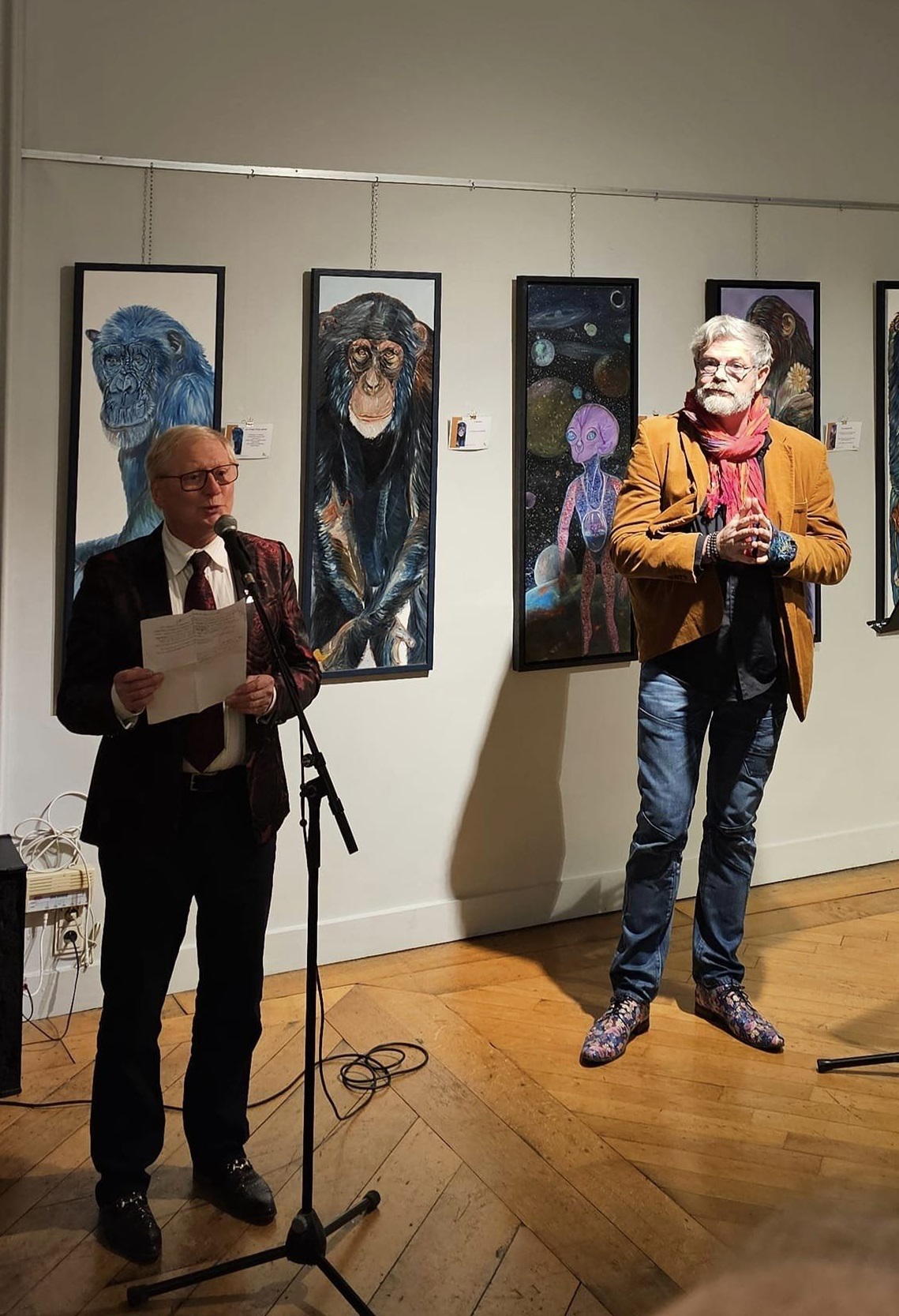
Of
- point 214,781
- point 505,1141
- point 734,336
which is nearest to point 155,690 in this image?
point 214,781

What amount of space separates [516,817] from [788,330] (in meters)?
2.04

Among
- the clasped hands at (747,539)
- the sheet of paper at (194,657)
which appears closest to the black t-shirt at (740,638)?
the clasped hands at (747,539)

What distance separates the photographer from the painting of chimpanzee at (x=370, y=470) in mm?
3936

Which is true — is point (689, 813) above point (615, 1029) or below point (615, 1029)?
above

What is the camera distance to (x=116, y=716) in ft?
8.17

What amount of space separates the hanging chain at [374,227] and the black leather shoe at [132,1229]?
2.70 meters

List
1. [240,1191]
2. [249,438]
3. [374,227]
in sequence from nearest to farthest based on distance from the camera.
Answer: [240,1191]
[249,438]
[374,227]

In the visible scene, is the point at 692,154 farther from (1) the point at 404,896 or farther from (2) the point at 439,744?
(1) the point at 404,896

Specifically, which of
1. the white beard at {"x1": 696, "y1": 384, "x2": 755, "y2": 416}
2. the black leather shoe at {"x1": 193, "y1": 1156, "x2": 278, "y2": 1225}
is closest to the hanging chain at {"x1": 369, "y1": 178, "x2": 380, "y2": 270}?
the white beard at {"x1": 696, "y1": 384, "x2": 755, "y2": 416}

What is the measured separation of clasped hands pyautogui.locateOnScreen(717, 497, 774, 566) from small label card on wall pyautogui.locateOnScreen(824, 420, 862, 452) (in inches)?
69.0

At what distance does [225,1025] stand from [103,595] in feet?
3.13

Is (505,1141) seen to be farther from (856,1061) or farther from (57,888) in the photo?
(57,888)

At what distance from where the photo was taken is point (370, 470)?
13.2 feet

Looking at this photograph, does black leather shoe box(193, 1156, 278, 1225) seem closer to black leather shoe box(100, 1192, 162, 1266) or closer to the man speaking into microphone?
the man speaking into microphone
